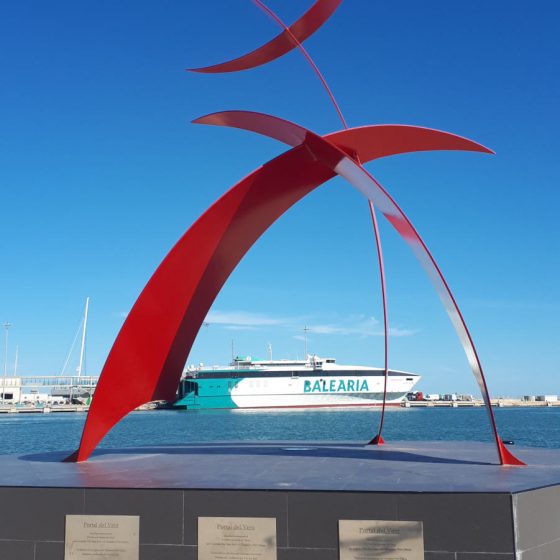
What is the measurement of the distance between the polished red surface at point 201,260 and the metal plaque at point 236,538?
3.87m

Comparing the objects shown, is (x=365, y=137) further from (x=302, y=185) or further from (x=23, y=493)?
(x=23, y=493)

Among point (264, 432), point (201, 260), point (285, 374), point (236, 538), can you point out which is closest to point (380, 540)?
point (236, 538)

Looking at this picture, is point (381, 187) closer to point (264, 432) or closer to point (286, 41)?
point (286, 41)

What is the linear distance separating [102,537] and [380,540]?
265cm

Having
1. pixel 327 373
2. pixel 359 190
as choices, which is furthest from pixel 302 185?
pixel 327 373

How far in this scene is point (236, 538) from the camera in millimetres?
6031

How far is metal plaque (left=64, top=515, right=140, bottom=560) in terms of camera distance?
6.28 m

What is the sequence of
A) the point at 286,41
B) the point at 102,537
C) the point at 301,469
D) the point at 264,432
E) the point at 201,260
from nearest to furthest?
the point at 102,537 < the point at 301,469 < the point at 201,260 < the point at 286,41 < the point at 264,432

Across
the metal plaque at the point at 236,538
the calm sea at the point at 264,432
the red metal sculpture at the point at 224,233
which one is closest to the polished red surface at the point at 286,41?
the red metal sculpture at the point at 224,233

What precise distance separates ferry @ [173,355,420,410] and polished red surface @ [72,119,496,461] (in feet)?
217

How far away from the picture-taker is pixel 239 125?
33.6 feet

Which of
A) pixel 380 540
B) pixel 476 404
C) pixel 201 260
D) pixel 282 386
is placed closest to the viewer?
pixel 380 540

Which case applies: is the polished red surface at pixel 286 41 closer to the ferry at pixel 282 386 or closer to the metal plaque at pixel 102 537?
the metal plaque at pixel 102 537

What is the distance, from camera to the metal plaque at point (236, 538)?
598 centimetres
